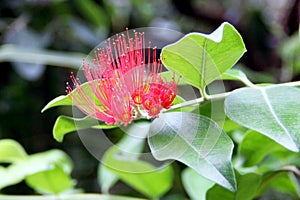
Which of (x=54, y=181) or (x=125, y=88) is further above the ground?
(x=125, y=88)

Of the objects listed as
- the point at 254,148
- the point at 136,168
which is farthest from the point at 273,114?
the point at 136,168

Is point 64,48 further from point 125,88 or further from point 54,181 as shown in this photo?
point 125,88

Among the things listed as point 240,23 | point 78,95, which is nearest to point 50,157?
point 78,95

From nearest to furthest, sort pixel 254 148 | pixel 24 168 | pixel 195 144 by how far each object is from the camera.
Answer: pixel 195 144 < pixel 254 148 < pixel 24 168

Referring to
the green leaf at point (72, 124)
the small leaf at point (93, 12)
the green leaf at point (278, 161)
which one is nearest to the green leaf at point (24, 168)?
the green leaf at point (72, 124)

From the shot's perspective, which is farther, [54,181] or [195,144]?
[54,181]

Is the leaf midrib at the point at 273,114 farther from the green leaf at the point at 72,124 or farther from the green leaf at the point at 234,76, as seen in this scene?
the green leaf at the point at 72,124

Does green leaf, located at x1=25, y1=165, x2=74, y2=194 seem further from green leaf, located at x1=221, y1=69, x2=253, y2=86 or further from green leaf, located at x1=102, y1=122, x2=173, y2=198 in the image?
green leaf, located at x1=221, y1=69, x2=253, y2=86

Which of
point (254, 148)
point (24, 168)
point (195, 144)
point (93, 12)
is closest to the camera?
point (195, 144)
